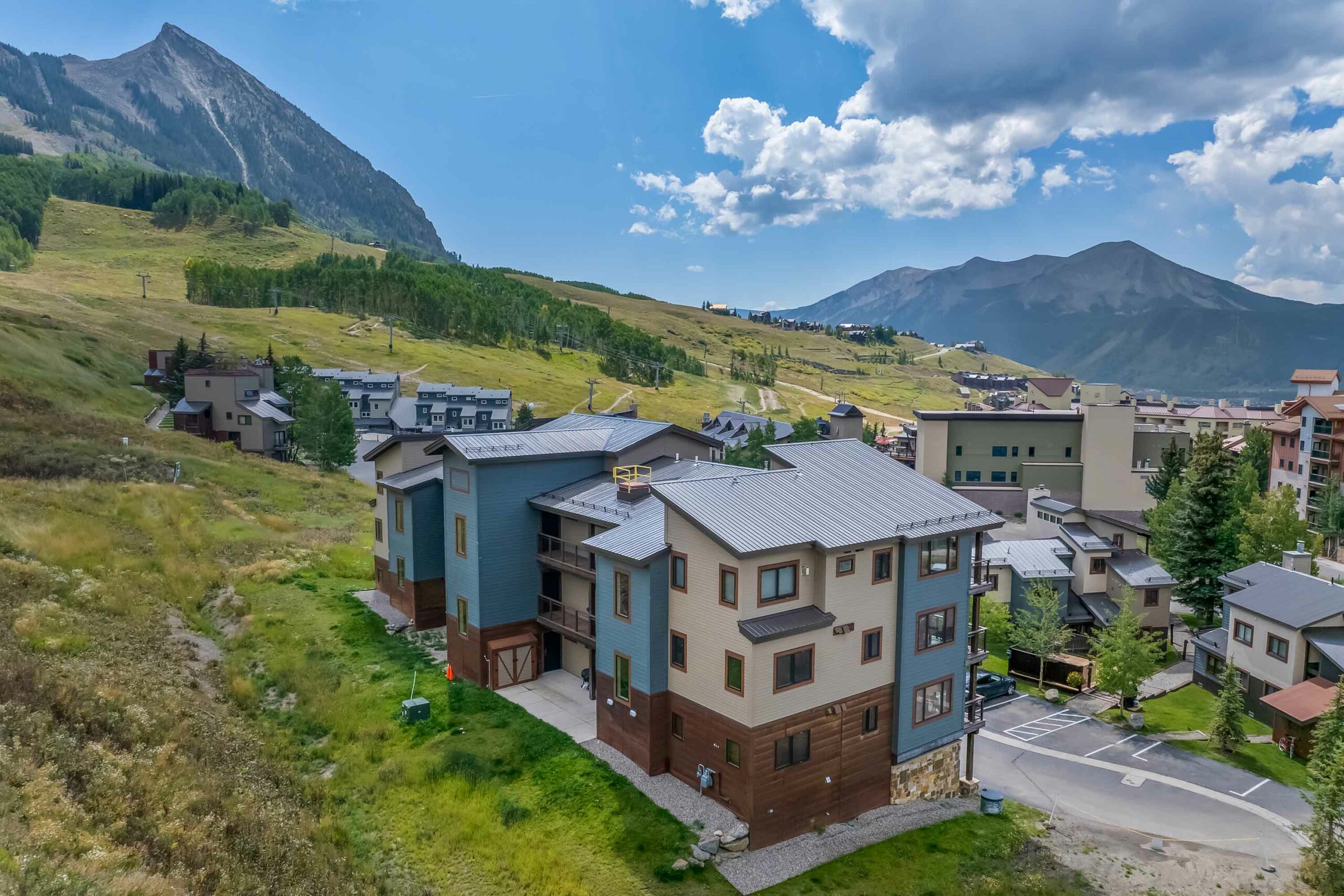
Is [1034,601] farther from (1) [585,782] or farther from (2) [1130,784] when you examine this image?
(1) [585,782]

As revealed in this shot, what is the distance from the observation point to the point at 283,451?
8962 centimetres

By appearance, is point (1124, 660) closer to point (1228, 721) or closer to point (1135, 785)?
point (1228, 721)

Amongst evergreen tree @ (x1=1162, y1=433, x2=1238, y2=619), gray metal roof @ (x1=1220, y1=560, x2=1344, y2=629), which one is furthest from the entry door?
evergreen tree @ (x1=1162, y1=433, x2=1238, y2=619)

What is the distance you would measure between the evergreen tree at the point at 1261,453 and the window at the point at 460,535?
88.8 meters

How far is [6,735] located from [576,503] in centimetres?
1919

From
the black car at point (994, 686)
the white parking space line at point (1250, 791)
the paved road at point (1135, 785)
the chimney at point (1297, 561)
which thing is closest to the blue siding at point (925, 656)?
the paved road at point (1135, 785)

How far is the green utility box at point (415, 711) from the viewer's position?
3012cm

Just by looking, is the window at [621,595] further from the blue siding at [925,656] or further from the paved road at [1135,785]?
the paved road at [1135,785]

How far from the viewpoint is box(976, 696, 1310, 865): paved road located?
1115 inches

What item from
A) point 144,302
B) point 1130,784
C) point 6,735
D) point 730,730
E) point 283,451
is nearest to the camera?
point 6,735

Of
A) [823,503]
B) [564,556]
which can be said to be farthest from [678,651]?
[564,556]

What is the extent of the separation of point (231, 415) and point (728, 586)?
270 feet

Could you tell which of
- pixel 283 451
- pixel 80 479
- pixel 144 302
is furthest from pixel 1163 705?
pixel 144 302

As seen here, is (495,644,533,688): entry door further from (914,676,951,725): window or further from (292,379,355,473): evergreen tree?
(292,379,355,473): evergreen tree
